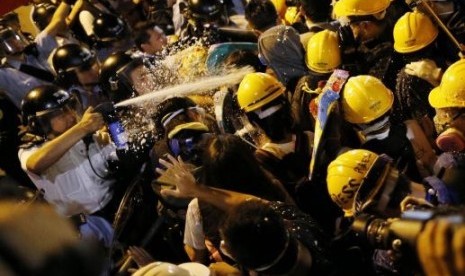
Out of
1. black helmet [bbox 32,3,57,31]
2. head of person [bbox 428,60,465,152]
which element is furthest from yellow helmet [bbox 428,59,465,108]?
black helmet [bbox 32,3,57,31]

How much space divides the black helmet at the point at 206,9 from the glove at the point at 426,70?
3188 millimetres

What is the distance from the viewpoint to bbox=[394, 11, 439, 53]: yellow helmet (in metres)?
4.16

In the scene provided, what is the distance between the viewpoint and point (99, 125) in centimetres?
448

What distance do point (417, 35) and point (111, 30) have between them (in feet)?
13.8

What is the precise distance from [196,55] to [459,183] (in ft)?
12.3

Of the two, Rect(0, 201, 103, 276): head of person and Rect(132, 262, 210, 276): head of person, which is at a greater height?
Rect(0, 201, 103, 276): head of person

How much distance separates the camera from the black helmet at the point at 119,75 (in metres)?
5.48

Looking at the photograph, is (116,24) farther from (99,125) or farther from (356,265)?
(356,265)

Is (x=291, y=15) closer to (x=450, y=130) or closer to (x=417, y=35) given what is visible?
(x=417, y=35)

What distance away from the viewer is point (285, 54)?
4945 mm

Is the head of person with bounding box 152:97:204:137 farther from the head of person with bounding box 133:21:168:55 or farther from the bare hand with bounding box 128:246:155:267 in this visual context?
the head of person with bounding box 133:21:168:55

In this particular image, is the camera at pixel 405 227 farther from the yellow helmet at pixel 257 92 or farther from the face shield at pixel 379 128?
the yellow helmet at pixel 257 92

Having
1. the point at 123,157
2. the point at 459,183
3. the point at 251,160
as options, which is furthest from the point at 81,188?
the point at 459,183

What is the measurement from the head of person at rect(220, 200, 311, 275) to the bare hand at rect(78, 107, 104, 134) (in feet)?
8.61
